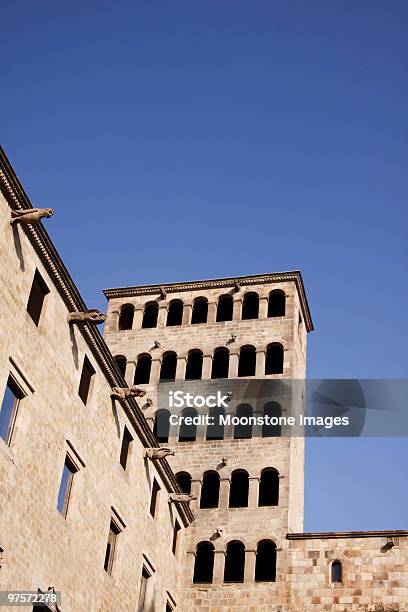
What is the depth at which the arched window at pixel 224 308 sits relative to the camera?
44.9 metres

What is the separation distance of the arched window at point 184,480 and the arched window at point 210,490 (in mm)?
623

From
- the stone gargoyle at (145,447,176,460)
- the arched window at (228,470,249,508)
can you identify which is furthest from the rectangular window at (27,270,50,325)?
the arched window at (228,470,249,508)

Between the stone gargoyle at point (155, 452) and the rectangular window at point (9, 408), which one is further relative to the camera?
the stone gargoyle at point (155, 452)

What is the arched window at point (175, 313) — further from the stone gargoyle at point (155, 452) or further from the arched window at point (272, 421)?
the stone gargoyle at point (155, 452)

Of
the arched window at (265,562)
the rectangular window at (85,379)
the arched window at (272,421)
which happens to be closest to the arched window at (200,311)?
the arched window at (272,421)

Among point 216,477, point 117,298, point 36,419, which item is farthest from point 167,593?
point 117,298

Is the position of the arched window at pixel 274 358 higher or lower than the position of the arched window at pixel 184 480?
higher

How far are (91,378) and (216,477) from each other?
12.8 metres

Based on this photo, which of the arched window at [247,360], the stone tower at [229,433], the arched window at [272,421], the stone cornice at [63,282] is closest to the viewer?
the stone cornice at [63,282]

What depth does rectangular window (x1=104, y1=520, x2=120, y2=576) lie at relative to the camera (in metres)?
28.7

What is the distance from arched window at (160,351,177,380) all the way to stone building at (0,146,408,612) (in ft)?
0.20

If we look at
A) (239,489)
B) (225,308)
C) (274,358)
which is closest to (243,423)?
(239,489)

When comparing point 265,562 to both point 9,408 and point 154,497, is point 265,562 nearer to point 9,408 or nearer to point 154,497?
point 154,497

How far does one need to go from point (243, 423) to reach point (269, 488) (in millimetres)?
3050
